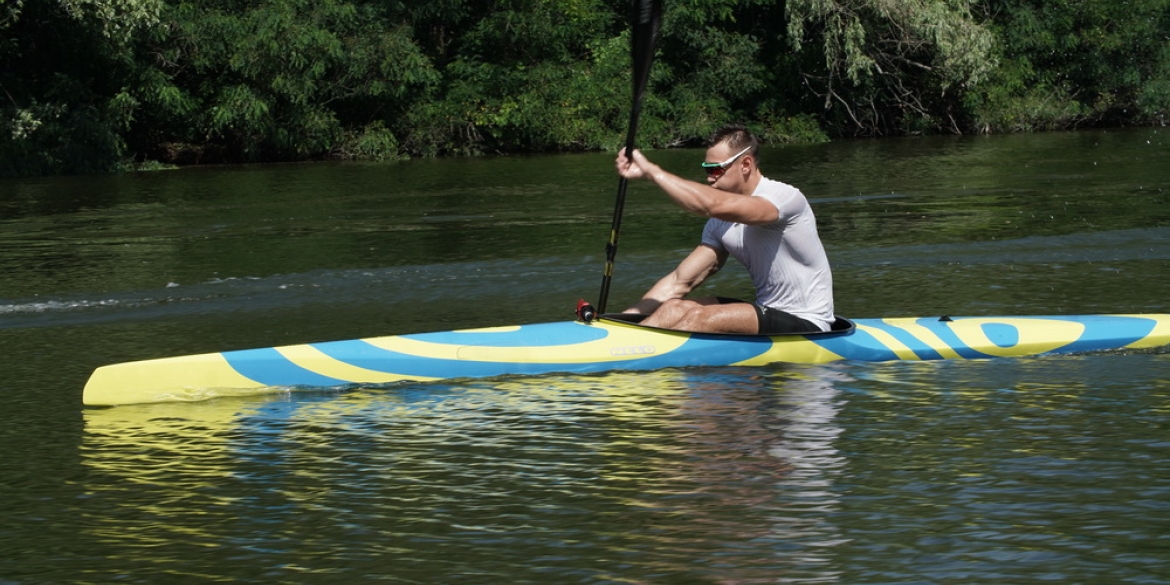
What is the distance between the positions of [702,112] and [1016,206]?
1899cm

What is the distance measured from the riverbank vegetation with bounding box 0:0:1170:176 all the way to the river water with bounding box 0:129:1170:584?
16916 millimetres

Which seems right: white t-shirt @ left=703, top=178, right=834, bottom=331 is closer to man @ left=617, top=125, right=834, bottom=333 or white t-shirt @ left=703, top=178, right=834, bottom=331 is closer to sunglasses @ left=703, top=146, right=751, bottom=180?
man @ left=617, top=125, right=834, bottom=333

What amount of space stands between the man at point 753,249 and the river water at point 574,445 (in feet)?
1.03

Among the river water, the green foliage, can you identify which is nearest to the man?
the river water

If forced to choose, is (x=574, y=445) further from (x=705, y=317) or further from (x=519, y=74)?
(x=519, y=74)


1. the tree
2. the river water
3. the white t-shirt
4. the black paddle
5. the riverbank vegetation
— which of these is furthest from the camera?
the tree

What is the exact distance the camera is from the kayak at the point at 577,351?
25.9 ft

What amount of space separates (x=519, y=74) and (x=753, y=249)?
2772 centimetres

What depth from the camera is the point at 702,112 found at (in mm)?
36438

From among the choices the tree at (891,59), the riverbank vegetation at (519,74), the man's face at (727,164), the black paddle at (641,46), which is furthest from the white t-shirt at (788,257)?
the tree at (891,59)

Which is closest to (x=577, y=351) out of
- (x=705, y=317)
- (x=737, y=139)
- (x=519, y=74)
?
(x=705, y=317)

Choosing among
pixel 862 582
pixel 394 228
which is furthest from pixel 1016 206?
pixel 862 582

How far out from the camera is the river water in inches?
201

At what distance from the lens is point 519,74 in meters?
35.6
